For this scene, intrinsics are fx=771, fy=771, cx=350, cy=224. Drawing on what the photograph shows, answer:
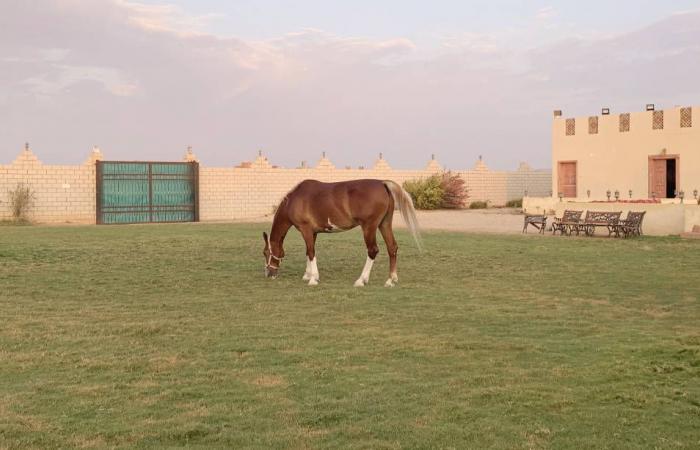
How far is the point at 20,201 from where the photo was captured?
96.8ft

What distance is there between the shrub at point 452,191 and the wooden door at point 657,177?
1114cm

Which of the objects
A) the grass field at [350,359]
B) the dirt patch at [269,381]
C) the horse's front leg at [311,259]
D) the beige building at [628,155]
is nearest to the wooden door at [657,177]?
the beige building at [628,155]

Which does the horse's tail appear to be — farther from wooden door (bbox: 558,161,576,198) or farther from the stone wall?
wooden door (bbox: 558,161,576,198)

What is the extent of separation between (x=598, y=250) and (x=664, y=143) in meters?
15.4

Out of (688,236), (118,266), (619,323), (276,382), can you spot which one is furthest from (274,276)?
(688,236)

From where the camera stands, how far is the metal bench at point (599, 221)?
70.2 feet

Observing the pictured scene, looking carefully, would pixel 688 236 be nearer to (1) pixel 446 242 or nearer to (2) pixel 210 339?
(1) pixel 446 242

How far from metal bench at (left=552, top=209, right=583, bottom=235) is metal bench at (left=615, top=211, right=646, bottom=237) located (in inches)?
51.2

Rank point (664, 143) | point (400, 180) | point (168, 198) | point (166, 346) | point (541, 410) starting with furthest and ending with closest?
point (400, 180) < point (168, 198) < point (664, 143) < point (166, 346) < point (541, 410)

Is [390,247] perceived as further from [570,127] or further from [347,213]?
[570,127]

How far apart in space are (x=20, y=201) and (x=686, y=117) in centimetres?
2596

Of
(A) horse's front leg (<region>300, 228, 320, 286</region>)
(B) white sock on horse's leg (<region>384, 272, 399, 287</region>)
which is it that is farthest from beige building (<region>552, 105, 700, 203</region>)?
(A) horse's front leg (<region>300, 228, 320, 286</region>)

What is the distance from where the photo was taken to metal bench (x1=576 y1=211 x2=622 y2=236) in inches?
842

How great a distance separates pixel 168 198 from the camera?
108 feet
